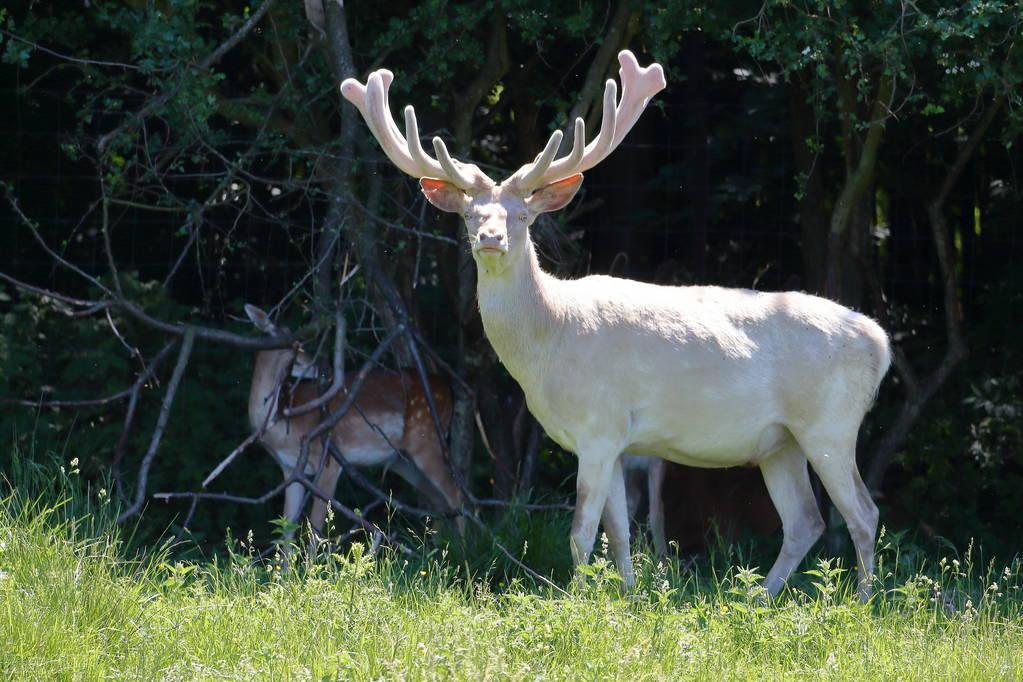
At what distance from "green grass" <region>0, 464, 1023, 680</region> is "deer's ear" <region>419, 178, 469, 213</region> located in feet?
5.42

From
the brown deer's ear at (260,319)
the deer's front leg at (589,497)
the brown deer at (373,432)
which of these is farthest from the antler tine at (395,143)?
the brown deer at (373,432)

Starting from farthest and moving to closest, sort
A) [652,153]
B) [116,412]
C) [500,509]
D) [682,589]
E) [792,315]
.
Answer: [652,153] → [116,412] → [500,509] → [792,315] → [682,589]

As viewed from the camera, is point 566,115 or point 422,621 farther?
point 566,115

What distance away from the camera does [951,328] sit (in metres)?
8.44

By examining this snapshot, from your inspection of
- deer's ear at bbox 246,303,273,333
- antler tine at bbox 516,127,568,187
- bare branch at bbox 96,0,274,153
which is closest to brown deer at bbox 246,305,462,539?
deer's ear at bbox 246,303,273,333

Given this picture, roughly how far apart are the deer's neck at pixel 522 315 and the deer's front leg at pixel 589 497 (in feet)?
1.55

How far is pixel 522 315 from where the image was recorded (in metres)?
6.26

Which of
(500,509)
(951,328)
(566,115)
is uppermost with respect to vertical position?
(566,115)

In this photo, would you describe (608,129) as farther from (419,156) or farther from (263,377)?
(263,377)

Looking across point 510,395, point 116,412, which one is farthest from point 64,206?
point 510,395

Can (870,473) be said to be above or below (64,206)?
below

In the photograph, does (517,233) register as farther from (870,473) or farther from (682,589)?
(870,473)

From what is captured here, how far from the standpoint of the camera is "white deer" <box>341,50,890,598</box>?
20.2 ft

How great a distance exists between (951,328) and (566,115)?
2.72 metres
